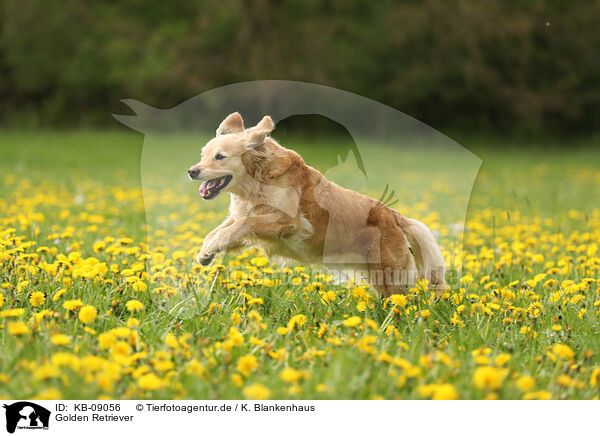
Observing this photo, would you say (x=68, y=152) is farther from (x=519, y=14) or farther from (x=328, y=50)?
(x=519, y=14)

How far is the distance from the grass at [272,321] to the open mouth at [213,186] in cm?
52

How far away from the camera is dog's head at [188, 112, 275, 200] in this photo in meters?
3.26

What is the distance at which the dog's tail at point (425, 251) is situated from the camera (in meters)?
4.03

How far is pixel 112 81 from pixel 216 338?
25490 mm

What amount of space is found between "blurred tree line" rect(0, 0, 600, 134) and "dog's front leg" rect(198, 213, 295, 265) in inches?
693

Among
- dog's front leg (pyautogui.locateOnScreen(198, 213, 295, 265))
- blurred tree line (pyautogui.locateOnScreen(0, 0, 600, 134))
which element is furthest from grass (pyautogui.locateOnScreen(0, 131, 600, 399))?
blurred tree line (pyautogui.locateOnScreen(0, 0, 600, 134))

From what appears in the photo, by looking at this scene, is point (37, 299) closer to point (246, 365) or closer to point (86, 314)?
point (86, 314)

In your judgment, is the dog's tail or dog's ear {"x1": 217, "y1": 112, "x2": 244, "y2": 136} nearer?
dog's ear {"x1": 217, "y1": 112, "x2": 244, "y2": 136}

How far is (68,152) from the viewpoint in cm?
1389

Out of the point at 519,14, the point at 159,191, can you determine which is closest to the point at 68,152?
the point at 159,191

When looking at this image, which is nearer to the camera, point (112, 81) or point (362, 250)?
point (362, 250)

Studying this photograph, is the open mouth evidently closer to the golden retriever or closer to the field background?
the golden retriever
